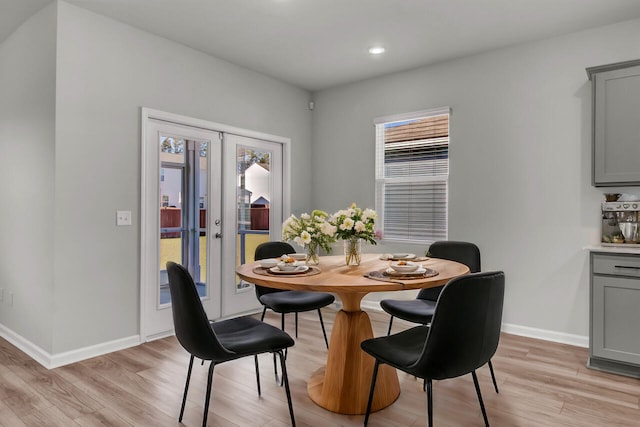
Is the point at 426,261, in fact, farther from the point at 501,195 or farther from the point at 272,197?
the point at 272,197

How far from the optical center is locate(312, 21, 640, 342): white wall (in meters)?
3.43

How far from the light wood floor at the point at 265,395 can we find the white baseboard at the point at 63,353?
0.06m

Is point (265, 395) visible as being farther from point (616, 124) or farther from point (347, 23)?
point (616, 124)

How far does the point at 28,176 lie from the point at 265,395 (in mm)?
2602

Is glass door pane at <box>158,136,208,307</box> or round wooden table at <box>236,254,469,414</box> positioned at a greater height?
glass door pane at <box>158,136,208,307</box>

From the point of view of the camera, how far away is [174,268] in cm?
193

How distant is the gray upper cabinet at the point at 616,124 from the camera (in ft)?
9.58

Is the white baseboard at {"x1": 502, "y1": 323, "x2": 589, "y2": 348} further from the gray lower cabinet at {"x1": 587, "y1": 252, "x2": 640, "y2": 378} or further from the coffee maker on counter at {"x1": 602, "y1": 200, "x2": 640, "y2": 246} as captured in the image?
the coffee maker on counter at {"x1": 602, "y1": 200, "x2": 640, "y2": 246}

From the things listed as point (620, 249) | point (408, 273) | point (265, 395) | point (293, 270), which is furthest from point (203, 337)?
point (620, 249)

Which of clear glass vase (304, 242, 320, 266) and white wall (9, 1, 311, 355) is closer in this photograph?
clear glass vase (304, 242, 320, 266)

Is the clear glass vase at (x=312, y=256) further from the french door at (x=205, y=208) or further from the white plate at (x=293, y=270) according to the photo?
the french door at (x=205, y=208)

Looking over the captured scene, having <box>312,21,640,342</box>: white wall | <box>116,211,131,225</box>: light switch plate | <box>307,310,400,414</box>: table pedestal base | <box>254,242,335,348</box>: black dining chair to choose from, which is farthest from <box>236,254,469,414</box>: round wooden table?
<box>312,21,640,342</box>: white wall

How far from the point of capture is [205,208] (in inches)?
158

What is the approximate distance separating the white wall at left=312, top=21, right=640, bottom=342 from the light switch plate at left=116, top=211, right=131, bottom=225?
283 cm
